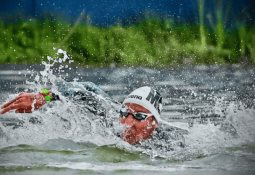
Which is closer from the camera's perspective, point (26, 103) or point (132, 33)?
point (26, 103)

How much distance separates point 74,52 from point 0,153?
0.49 meters

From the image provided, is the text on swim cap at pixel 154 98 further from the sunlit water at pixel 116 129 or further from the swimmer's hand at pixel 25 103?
the swimmer's hand at pixel 25 103

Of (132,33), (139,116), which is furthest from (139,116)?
(132,33)

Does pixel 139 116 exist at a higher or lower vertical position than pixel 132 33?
lower

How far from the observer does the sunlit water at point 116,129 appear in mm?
2570

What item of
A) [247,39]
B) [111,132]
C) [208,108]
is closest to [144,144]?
[111,132]

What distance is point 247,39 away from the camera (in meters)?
2.80

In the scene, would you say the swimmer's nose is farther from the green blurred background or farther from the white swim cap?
the green blurred background

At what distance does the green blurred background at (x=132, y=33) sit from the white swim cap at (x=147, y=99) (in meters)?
0.19

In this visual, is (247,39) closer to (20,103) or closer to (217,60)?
(217,60)

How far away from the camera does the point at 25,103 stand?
2648 millimetres

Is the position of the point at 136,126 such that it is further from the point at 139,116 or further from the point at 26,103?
the point at 26,103

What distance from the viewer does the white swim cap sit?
263cm

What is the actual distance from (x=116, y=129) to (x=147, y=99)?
5.7 inches
